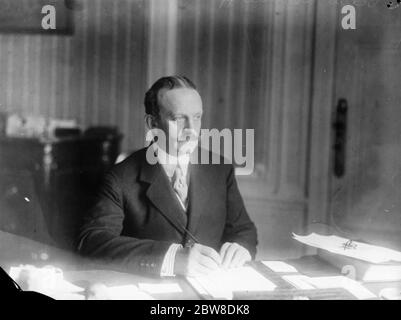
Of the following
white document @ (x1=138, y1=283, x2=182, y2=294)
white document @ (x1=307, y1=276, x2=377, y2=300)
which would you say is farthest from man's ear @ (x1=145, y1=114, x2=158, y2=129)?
white document @ (x1=307, y1=276, x2=377, y2=300)

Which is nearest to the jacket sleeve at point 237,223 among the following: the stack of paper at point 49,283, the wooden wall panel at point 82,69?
the wooden wall panel at point 82,69

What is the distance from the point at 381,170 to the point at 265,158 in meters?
0.38

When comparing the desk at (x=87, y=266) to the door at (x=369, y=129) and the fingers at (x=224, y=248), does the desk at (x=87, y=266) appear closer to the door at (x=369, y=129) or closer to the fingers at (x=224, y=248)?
the fingers at (x=224, y=248)

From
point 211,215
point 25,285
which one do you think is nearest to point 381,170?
point 211,215

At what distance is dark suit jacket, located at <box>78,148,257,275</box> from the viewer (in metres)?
1.25

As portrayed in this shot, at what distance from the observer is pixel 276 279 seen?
1203mm

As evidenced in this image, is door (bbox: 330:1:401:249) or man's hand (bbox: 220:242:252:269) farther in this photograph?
door (bbox: 330:1:401:249)

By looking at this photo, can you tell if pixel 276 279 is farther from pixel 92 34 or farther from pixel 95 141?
pixel 92 34

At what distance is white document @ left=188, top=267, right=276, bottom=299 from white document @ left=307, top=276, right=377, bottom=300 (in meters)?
0.11

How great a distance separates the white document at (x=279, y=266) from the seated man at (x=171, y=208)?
0.06m

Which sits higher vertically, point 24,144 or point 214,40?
point 214,40

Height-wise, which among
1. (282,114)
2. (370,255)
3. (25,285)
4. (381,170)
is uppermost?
(282,114)

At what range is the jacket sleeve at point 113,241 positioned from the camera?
122cm

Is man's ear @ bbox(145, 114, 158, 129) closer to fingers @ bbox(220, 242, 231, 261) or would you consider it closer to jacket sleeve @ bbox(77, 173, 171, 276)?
jacket sleeve @ bbox(77, 173, 171, 276)
